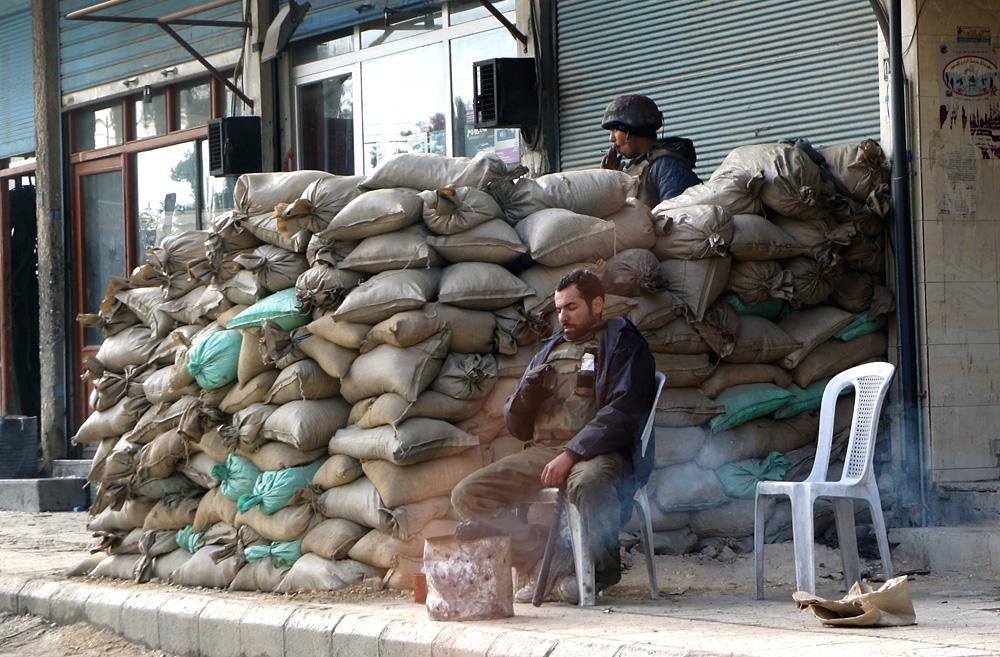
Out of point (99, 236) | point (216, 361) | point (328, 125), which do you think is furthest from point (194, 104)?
point (216, 361)

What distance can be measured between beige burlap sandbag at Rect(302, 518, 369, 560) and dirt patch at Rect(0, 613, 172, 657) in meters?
0.92

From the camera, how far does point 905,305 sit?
7.92 meters

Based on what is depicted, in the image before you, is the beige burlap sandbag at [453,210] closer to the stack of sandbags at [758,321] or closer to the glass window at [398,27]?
the stack of sandbags at [758,321]

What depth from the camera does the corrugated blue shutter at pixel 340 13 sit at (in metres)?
12.6

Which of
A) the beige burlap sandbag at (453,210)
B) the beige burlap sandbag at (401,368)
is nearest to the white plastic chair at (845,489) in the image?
the beige burlap sandbag at (401,368)

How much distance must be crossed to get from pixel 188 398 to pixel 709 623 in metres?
3.33

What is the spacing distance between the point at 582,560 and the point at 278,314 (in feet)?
6.75

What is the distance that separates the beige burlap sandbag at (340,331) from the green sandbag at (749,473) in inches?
75.8

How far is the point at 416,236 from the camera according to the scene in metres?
7.10

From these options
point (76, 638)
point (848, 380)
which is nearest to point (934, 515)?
point (848, 380)

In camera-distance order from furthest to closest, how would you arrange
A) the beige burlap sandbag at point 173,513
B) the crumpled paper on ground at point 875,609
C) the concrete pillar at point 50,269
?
the concrete pillar at point 50,269 < the beige burlap sandbag at point 173,513 < the crumpled paper on ground at point 875,609

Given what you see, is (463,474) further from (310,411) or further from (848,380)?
(848,380)

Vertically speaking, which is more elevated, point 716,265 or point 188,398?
point 716,265

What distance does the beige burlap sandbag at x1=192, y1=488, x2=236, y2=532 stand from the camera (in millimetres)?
7531
